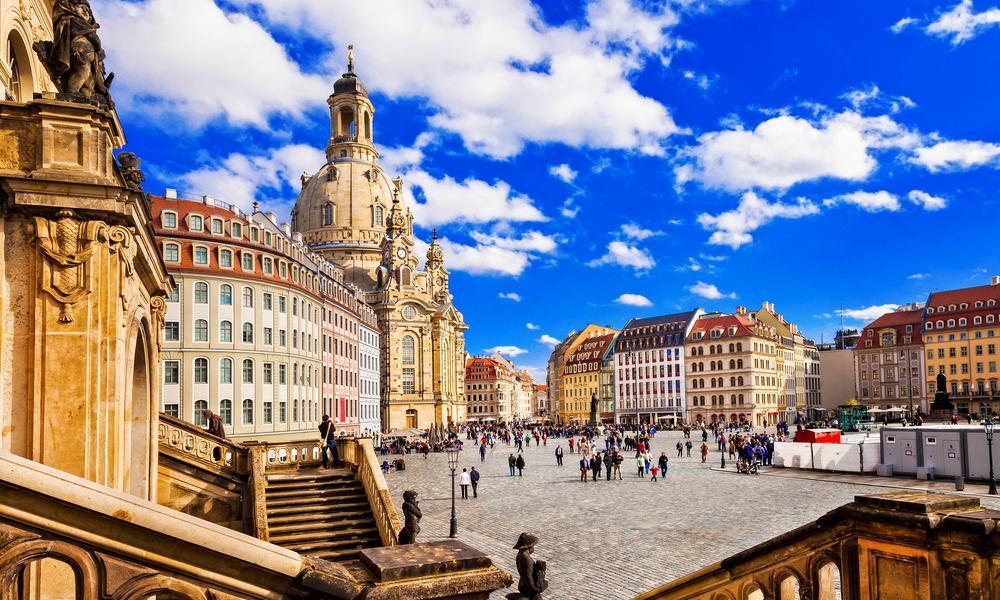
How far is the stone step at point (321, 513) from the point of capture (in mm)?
16844

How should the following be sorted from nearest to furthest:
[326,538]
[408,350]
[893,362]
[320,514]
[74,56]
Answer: [74,56] → [326,538] → [320,514] → [408,350] → [893,362]

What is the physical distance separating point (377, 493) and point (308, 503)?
1660 mm

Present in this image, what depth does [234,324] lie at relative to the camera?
50594mm

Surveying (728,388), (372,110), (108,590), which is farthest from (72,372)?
(372,110)

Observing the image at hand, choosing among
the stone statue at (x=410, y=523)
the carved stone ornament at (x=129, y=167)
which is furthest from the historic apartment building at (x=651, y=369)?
the carved stone ornament at (x=129, y=167)

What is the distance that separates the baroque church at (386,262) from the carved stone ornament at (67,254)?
9915 centimetres

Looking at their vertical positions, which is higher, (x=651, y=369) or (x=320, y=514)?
(x=651, y=369)

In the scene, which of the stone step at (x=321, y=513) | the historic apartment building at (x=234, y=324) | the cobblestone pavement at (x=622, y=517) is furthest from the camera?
the historic apartment building at (x=234, y=324)

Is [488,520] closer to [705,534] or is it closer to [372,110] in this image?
[705,534]

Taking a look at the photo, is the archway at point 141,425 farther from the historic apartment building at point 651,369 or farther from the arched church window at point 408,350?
the historic apartment building at point 651,369

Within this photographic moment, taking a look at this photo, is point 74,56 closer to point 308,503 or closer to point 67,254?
point 67,254

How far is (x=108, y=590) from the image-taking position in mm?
3547

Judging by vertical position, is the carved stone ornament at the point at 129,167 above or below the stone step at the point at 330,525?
above

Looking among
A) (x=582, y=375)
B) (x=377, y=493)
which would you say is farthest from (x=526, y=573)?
(x=582, y=375)
